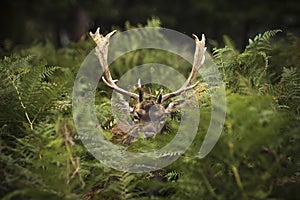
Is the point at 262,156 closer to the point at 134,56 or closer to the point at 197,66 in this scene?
the point at 197,66

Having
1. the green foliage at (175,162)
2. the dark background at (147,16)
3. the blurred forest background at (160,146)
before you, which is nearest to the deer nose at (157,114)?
the blurred forest background at (160,146)

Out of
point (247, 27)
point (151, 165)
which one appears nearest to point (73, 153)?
point (151, 165)

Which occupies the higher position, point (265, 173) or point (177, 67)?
point (177, 67)

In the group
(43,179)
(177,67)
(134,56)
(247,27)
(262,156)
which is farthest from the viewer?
(247,27)

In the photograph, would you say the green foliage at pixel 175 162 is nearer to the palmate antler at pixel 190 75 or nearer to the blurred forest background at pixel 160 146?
the blurred forest background at pixel 160 146

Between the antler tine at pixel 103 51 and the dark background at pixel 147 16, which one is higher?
the dark background at pixel 147 16

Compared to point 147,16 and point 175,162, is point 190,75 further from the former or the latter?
point 147,16

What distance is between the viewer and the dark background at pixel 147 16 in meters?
11.8

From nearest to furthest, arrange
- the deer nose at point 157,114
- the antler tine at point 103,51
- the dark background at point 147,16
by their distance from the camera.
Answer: the deer nose at point 157,114, the antler tine at point 103,51, the dark background at point 147,16

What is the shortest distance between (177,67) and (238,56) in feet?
4.67

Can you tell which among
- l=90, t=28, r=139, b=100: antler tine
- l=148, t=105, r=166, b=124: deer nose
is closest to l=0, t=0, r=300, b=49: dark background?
l=90, t=28, r=139, b=100: antler tine

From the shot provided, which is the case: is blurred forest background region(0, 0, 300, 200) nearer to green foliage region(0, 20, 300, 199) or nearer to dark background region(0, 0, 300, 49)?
green foliage region(0, 20, 300, 199)

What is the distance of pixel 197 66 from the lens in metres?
3.42

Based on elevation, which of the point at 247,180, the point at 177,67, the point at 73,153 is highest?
the point at 177,67
